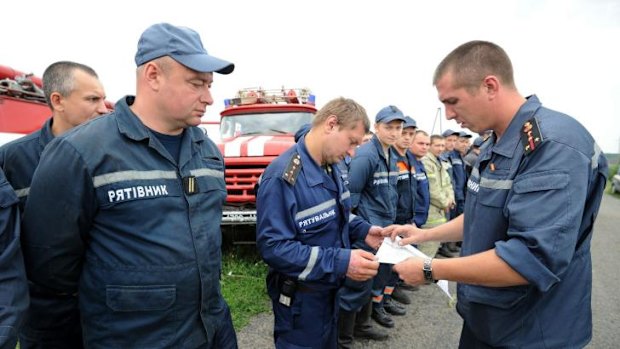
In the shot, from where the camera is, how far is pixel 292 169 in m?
2.13

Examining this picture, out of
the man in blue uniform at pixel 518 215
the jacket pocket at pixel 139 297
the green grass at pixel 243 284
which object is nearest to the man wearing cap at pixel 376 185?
the green grass at pixel 243 284

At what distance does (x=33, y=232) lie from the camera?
1.52 metres

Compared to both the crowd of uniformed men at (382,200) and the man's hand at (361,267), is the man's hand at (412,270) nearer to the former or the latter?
the man's hand at (361,267)

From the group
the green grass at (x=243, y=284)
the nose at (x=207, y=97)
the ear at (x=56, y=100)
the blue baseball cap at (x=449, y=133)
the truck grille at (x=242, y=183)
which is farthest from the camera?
the blue baseball cap at (x=449, y=133)

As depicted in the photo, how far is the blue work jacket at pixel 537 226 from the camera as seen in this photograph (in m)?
1.43

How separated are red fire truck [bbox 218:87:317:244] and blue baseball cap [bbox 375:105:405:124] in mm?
1633

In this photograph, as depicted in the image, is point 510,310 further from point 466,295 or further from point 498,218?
point 498,218

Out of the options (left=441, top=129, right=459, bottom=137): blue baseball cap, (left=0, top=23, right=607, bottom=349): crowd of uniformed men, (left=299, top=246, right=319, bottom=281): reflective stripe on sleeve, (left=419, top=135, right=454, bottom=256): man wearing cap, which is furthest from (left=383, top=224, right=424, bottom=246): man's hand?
(left=441, top=129, right=459, bottom=137): blue baseball cap

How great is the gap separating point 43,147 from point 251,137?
4.12 m

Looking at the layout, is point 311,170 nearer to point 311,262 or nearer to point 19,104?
point 311,262

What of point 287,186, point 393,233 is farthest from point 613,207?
point 287,186

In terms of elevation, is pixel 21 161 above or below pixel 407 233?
above

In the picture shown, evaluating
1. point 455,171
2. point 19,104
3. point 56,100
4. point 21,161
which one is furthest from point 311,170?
point 455,171

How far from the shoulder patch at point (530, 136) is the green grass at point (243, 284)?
322 cm
